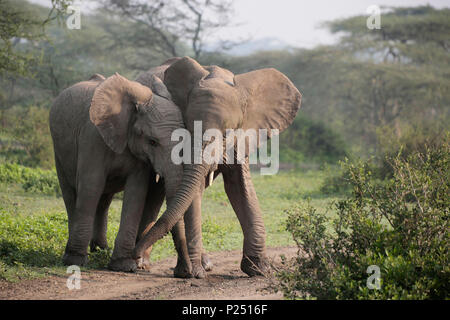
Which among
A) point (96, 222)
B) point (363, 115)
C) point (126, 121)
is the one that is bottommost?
point (363, 115)

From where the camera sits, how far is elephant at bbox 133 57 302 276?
19.4 ft

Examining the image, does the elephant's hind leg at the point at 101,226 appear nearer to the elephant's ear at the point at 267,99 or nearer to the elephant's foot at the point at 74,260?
the elephant's foot at the point at 74,260

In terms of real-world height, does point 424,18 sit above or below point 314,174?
above

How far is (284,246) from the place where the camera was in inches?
336

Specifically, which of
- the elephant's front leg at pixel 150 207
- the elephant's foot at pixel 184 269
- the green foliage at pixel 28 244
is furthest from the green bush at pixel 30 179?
the elephant's foot at pixel 184 269

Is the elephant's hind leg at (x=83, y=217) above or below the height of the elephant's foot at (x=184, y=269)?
above

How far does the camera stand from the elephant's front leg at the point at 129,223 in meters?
6.45

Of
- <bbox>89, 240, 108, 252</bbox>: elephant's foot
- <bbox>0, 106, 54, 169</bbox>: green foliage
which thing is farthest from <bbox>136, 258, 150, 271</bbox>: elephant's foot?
<bbox>0, 106, 54, 169</bbox>: green foliage

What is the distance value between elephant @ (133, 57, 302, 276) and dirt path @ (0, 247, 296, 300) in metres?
0.25

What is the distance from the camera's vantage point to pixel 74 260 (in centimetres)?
666

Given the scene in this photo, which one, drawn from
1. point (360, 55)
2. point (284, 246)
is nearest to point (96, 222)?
point (284, 246)

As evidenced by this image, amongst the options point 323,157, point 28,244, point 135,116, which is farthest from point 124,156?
point 323,157

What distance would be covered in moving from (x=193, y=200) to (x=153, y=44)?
20.1 meters
